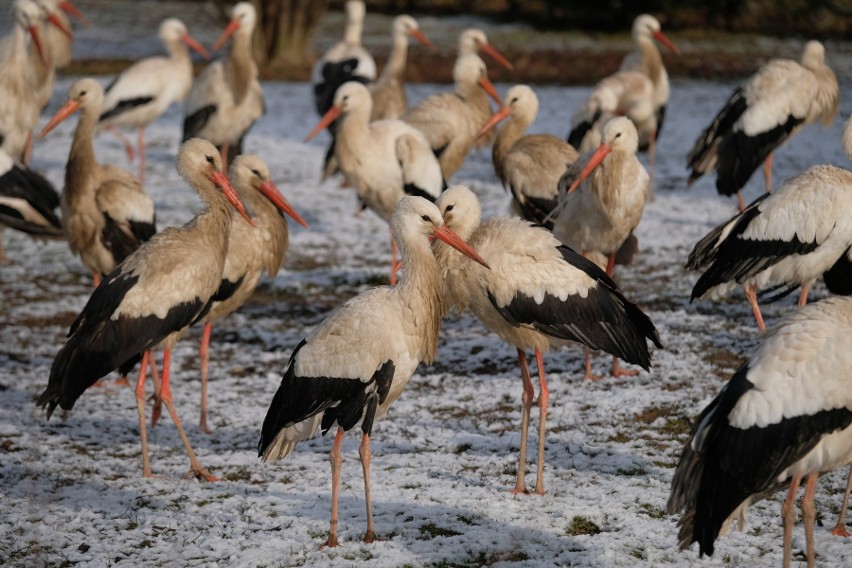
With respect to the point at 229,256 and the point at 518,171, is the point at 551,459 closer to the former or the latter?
the point at 229,256

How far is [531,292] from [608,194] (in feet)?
6.09

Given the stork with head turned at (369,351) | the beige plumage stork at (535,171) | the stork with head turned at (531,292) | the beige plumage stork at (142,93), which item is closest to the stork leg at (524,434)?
the stork with head turned at (531,292)

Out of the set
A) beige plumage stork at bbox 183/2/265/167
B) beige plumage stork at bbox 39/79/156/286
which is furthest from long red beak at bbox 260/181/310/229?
beige plumage stork at bbox 183/2/265/167

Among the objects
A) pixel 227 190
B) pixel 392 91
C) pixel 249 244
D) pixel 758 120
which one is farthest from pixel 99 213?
pixel 758 120

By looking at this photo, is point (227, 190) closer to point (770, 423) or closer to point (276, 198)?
point (276, 198)

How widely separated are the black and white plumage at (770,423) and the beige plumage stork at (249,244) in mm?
3159

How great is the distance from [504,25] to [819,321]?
2348 centimetres

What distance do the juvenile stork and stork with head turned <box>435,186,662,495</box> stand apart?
129 cm

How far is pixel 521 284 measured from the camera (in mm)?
5426

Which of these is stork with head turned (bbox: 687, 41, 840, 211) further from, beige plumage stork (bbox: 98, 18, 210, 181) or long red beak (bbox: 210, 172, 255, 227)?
beige plumage stork (bbox: 98, 18, 210, 181)

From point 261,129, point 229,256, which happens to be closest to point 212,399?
point 229,256

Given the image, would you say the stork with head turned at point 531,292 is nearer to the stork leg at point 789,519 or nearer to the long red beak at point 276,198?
the stork leg at point 789,519

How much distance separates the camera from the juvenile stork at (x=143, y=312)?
5762 millimetres

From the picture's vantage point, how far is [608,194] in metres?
7.09
